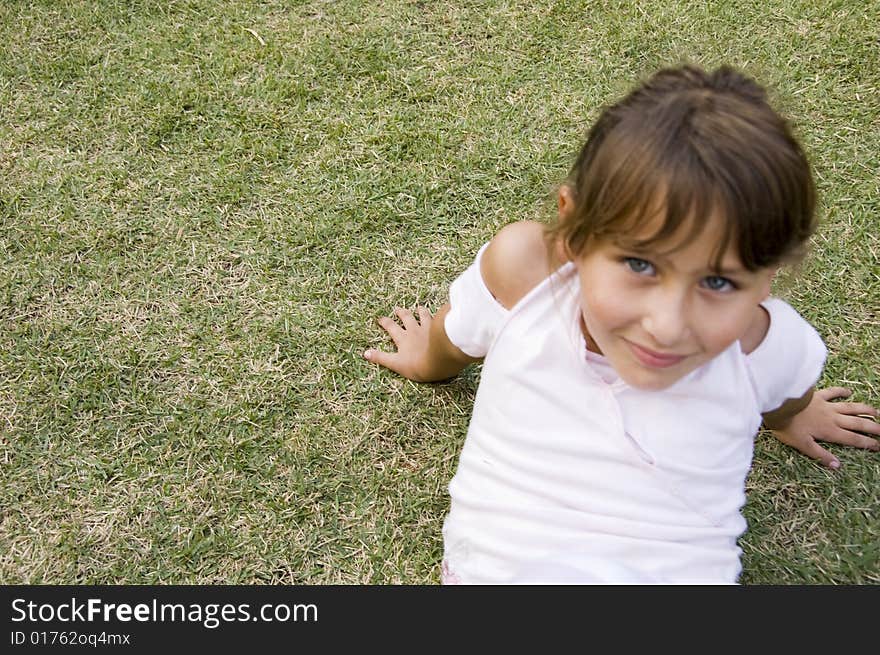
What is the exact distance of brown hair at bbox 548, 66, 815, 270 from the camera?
1182mm

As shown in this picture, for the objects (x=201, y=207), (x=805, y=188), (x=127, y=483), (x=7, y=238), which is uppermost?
(x=805, y=188)

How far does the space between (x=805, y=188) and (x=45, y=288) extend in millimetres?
1966

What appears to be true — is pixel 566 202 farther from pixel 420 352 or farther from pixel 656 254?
pixel 420 352

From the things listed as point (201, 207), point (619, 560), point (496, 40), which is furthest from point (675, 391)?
point (496, 40)

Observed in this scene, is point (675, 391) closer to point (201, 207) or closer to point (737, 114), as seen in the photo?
point (737, 114)

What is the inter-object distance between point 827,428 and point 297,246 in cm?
151

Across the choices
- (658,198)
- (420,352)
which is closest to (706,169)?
(658,198)

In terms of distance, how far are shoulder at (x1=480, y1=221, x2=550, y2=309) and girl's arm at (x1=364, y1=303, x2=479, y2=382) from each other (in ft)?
0.90

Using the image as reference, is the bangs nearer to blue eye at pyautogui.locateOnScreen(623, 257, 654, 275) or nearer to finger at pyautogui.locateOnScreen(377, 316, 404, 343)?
blue eye at pyautogui.locateOnScreen(623, 257, 654, 275)

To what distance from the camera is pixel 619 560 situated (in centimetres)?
155

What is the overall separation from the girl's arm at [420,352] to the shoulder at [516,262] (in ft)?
0.90

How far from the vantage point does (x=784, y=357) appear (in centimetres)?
155

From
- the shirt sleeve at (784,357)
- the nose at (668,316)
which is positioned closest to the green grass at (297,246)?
the shirt sleeve at (784,357)

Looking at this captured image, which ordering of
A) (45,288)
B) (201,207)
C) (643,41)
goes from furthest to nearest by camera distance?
(643,41), (201,207), (45,288)
